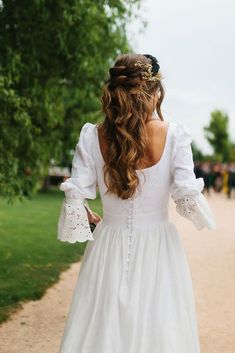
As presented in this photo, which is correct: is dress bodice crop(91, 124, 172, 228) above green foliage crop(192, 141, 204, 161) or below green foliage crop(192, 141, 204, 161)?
above

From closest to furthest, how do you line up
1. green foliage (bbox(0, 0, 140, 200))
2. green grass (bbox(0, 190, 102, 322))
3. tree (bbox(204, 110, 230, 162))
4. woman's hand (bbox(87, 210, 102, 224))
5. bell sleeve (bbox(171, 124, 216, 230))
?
1. bell sleeve (bbox(171, 124, 216, 230))
2. woman's hand (bbox(87, 210, 102, 224))
3. green grass (bbox(0, 190, 102, 322))
4. green foliage (bbox(0, 0, 140, 200))
5. tree (bbox(204, 110, 230, 162))

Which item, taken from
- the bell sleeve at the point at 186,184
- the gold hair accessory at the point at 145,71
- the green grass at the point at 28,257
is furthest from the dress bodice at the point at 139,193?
the green grass at the point at 28,257

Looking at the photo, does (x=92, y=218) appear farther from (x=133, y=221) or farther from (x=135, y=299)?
(x=135, y=299)

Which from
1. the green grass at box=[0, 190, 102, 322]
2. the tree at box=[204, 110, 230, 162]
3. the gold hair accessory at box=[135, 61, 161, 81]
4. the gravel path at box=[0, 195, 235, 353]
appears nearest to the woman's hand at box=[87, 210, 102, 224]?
the gold hair accessory at box=[135, 61, 161, 81]

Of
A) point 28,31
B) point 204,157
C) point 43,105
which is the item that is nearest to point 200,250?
point 43,105

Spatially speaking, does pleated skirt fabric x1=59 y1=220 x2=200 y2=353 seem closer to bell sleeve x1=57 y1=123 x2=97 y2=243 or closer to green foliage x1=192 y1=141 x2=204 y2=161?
bell sleeve x1=57 y1=123 x2=97 y2=243

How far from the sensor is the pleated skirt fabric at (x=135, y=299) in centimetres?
359

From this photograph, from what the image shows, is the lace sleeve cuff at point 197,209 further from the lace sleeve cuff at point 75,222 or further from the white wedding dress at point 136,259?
the lace sleeve cuff at point 75,222

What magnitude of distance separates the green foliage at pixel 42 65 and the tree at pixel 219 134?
5017cm

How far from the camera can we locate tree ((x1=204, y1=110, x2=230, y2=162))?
194ft

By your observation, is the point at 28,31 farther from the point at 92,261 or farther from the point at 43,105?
the point at 92,261

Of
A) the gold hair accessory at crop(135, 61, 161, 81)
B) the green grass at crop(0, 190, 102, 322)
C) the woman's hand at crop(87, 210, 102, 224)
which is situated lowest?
the green grass at crop(0, 190, 102, 322)

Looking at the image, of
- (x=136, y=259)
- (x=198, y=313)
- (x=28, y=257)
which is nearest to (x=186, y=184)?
(x=136, y=259)

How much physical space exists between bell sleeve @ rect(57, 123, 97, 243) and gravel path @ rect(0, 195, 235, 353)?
1983 millimetres
